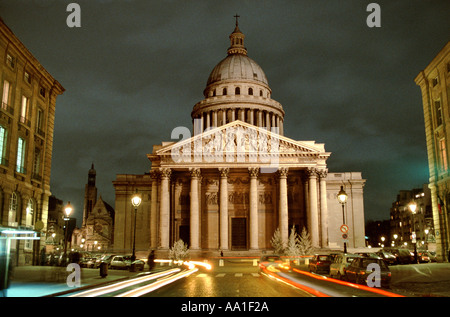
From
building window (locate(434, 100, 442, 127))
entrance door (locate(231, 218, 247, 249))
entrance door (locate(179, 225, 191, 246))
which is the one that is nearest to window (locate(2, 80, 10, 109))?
building window (locate(434, 100, 442, 127))

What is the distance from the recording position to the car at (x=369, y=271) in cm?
2066

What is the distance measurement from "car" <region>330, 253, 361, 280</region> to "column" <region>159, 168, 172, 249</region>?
36.8 metres

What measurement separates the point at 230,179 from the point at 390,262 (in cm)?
3077

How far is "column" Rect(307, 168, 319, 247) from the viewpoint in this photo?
60562 mm

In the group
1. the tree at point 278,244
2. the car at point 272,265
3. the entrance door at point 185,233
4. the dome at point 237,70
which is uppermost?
the dome at point 237,70

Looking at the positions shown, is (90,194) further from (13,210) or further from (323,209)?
(13,210)

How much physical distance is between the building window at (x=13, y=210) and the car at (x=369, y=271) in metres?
24.0

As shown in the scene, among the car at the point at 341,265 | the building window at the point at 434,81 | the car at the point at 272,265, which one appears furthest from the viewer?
the building window at the point at 434,81

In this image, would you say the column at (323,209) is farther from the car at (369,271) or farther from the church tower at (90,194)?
the church tower at (90,194)

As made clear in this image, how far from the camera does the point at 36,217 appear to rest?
A: 38844 millimetres

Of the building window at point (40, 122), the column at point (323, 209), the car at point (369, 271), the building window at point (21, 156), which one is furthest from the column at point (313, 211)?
the car at point (369, 271)

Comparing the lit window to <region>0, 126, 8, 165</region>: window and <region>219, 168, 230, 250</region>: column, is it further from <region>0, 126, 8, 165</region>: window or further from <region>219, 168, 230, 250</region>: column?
<region>219, 168, 230, 250</region>: column

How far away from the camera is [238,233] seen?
2625 inches

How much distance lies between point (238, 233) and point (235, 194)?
18.0 feet
